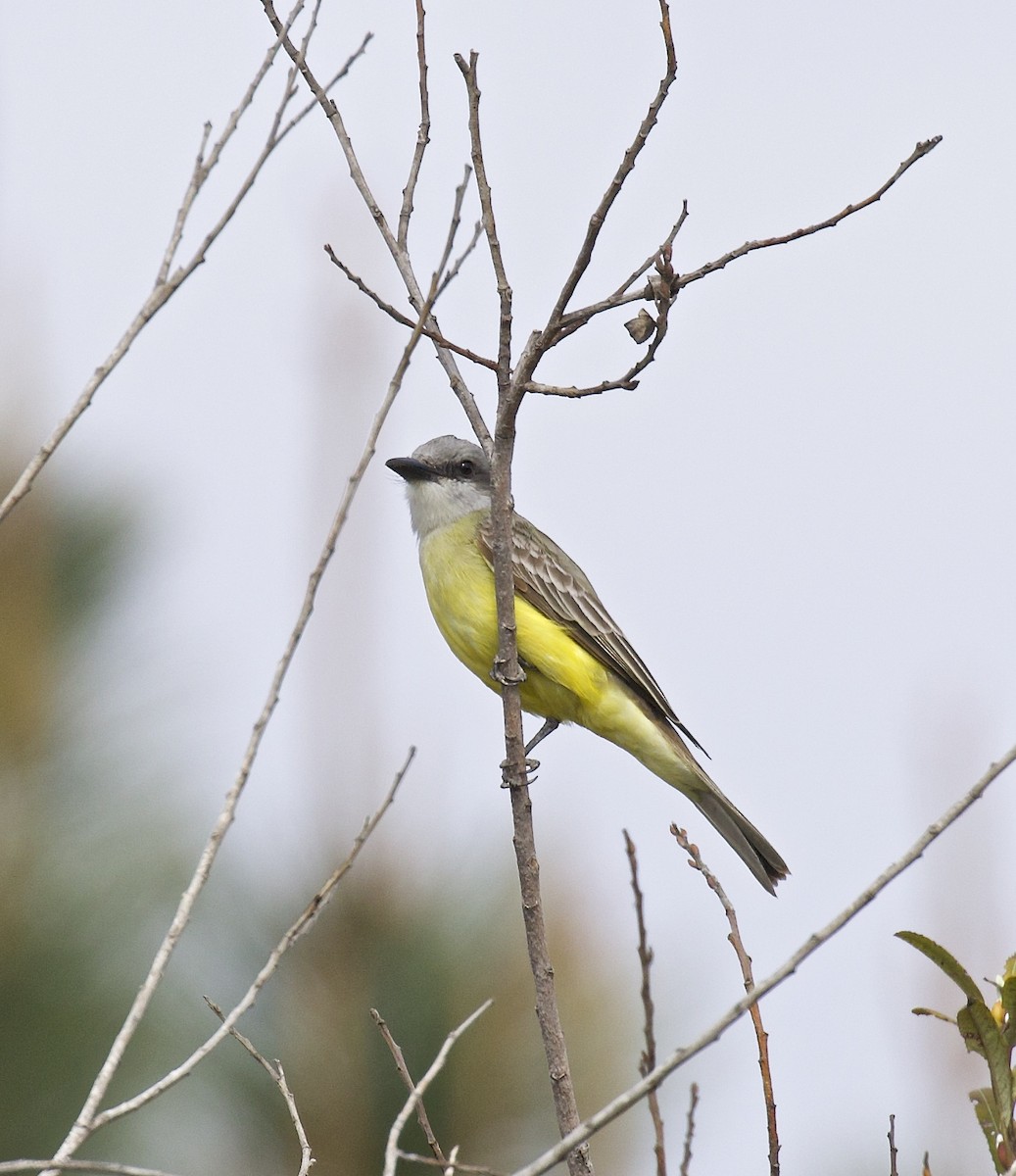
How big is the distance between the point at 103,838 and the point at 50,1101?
141 cm

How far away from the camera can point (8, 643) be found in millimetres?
8883

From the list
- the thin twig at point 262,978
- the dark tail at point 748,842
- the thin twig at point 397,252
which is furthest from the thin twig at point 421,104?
the dark tail at point 748,842

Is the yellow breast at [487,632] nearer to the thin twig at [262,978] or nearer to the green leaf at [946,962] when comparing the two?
the thin twig at [262,978]

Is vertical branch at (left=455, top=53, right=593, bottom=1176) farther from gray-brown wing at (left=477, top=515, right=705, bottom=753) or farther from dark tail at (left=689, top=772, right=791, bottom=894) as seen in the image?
dark tail at (left=689, top=772, right=791, bottom=894)

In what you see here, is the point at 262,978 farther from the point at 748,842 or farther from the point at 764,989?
the point at 748,842

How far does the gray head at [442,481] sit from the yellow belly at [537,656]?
109 mm

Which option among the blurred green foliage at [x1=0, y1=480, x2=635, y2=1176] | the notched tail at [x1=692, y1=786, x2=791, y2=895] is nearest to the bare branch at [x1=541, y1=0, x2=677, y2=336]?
the notched tail at [x1=692, y1=786, x2=791, y2=895]

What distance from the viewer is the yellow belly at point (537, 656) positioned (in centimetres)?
607

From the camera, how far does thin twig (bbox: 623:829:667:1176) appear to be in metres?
2.98

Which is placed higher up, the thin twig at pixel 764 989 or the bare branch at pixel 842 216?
the bare branch at pixel 842 216

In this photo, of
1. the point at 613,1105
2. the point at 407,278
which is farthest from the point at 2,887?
the point at 613,1105

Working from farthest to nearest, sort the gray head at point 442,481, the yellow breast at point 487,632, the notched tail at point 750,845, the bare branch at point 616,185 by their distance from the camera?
the gray head at point 442,481 → the notched tail at point 750,845 → the yellow breast at point 487,632 → the bare branch at point 616,185

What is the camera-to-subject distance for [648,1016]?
3.33 metres

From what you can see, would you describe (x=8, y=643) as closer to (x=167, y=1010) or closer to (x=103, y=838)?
(x=103, y=838)
